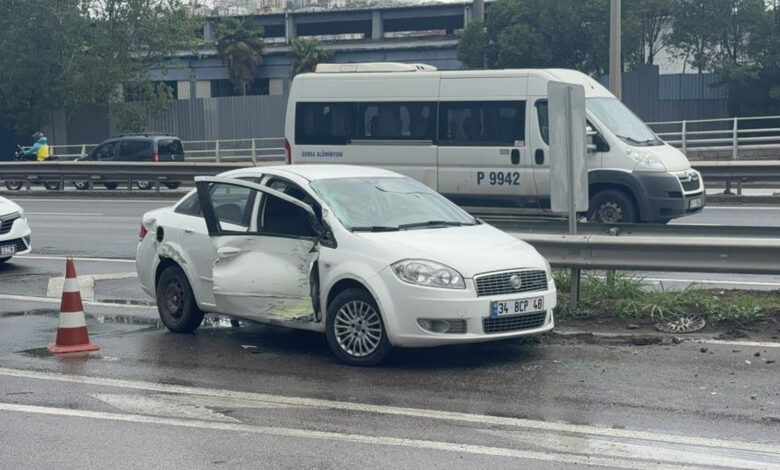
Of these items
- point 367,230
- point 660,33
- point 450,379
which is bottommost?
point 450,379

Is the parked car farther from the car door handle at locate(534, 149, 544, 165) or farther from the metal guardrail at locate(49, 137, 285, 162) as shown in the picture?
the car door handle at locate(534, 149, 544, 165)

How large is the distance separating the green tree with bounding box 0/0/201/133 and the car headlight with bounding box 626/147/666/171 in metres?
35.2

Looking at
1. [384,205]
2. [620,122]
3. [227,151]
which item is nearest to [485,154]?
[620,122]

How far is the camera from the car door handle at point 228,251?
31.9 feet

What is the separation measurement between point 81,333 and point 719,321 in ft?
17.4

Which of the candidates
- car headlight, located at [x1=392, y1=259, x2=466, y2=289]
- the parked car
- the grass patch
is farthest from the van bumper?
the parked car

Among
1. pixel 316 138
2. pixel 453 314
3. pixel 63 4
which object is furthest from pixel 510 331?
pixel 63 4

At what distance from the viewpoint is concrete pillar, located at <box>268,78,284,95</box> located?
68312 mm

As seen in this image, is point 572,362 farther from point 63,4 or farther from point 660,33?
point 660,33

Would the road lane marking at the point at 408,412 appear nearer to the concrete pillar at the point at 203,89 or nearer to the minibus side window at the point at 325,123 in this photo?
the minibus side window at the point at 325,123

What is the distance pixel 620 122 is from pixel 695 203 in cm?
161

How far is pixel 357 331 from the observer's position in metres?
8.77

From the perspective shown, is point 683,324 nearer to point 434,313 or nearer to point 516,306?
point 516,306

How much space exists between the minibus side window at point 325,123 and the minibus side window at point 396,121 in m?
0.21
